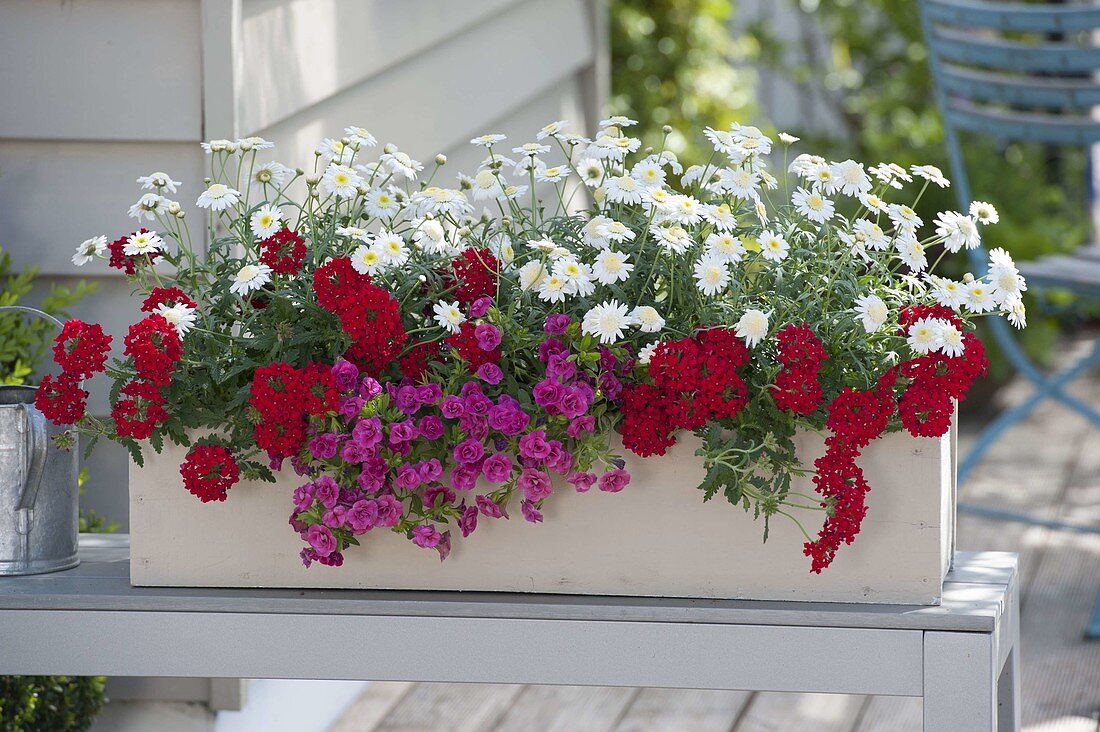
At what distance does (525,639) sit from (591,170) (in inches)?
17.6

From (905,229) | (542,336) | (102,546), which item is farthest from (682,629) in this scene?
(102,546)

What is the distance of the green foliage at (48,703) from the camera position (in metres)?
1.72

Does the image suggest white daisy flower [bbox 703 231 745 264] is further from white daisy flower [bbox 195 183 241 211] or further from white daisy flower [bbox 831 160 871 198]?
white daisy flower [bbox 195 183 241 211]

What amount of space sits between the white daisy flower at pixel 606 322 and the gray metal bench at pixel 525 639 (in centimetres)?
25

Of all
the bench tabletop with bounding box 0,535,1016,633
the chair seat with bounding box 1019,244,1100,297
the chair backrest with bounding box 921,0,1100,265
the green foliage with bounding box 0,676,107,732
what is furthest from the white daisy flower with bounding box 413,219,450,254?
the chair backrest with bounding box 921,0,1100,265

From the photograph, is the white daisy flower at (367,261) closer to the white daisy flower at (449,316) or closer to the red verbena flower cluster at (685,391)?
the white daisy flower at (449,316)

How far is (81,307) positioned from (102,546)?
41 centimetres

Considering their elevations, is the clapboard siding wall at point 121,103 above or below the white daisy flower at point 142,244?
above

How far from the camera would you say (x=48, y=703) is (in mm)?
1805

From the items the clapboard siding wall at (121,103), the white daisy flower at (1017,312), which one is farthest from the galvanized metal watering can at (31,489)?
the white daisy flower at (1017,312)

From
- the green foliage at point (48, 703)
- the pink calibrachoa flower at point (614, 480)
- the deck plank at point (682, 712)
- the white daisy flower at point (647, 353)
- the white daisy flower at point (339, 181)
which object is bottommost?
the deck plank at point (682, 712)

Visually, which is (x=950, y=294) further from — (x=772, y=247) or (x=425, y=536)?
(x=425, y=536)

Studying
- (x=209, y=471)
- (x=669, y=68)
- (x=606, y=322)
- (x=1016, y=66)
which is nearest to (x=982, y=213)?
(x=606, y=322)

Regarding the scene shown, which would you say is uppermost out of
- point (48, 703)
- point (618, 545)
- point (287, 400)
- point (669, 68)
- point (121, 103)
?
point (669, 68)
